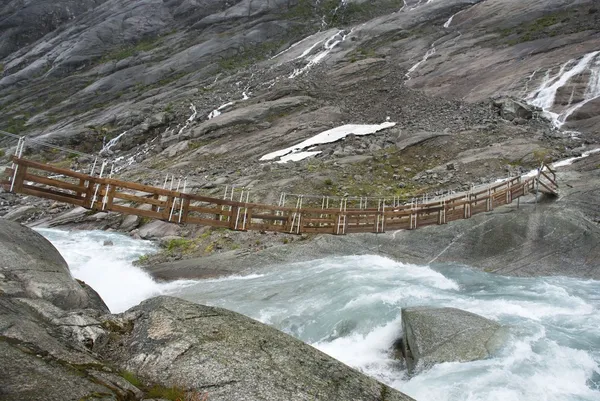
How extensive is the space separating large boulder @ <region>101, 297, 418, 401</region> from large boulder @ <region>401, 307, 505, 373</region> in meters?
3.30

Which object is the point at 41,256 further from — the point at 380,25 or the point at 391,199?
the point at 380,25

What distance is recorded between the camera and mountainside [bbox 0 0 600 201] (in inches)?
1208

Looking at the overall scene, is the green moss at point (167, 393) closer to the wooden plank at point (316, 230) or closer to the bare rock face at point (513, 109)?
the wooden plank at point (316, 230)

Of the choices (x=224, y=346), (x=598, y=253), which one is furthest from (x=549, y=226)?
(x=224, y=346)

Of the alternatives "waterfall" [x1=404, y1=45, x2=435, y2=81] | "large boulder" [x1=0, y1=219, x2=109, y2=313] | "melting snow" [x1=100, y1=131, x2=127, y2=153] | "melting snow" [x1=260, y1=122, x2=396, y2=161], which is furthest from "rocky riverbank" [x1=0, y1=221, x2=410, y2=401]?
"waterfall" [x1=404, y1=45, x2=435, y2=81]

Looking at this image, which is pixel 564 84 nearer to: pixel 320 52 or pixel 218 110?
pixel 218 110

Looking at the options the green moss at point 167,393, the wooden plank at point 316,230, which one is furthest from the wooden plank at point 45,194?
the green moss at point 167,393

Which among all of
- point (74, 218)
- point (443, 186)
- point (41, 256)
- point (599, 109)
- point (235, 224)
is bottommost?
point (74, 218)

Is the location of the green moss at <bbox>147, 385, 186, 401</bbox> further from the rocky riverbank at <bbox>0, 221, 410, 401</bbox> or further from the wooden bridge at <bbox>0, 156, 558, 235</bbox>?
the wooden bridge at <bbox>0, 156, 558, 235</bbox>

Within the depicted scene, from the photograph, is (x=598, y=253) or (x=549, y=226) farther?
(x=549, y=226)

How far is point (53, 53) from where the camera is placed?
88.8 meters

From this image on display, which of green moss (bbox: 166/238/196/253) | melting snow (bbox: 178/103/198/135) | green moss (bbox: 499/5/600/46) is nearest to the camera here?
green moss (bbox: 166/238/196/253)

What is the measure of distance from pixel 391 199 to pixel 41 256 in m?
18.8

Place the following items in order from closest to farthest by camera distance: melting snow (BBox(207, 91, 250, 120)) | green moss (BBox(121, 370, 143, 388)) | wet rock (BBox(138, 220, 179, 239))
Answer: green moss (BBox(121, 370, 143, 388)), wet rock (BBox(138, 220, 179, 239)), melting snow (BBox(207, 91, 250, 120))
